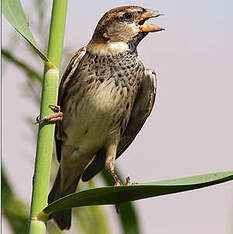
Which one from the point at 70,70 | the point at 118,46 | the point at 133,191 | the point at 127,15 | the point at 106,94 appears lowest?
the point at 133,191

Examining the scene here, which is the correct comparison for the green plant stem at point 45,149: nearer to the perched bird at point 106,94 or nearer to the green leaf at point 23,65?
the green leaf at point 23,65

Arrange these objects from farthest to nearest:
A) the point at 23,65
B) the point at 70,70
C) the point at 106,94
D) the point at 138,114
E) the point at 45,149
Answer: the point at 138,114, the point at 70,70, the point at 106,94, the point at 23,65, the point at 45,149

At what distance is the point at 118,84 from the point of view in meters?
2.47

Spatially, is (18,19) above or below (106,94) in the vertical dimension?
above

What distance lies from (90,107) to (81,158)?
39 centimetres

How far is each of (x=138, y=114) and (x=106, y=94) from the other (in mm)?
318

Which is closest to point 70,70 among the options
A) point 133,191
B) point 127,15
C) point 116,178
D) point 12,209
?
point 127,15

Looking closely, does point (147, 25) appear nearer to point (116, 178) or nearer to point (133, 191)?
point (116, 178)

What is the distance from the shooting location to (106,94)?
244 centimetres

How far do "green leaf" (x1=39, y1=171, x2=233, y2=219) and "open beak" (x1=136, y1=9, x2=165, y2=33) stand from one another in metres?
1.17

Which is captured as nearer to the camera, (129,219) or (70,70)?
(129,219)

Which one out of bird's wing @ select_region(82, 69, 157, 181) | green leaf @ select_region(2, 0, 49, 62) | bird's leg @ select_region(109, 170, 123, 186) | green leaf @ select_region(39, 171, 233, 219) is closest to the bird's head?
bird's wing @ select_region(82, 69, 157, 181)

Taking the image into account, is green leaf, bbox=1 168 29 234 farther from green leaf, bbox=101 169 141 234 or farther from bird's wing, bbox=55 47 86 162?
bird's wing, bbox=55 47 86 162

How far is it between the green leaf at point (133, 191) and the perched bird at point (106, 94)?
44.2 inches
